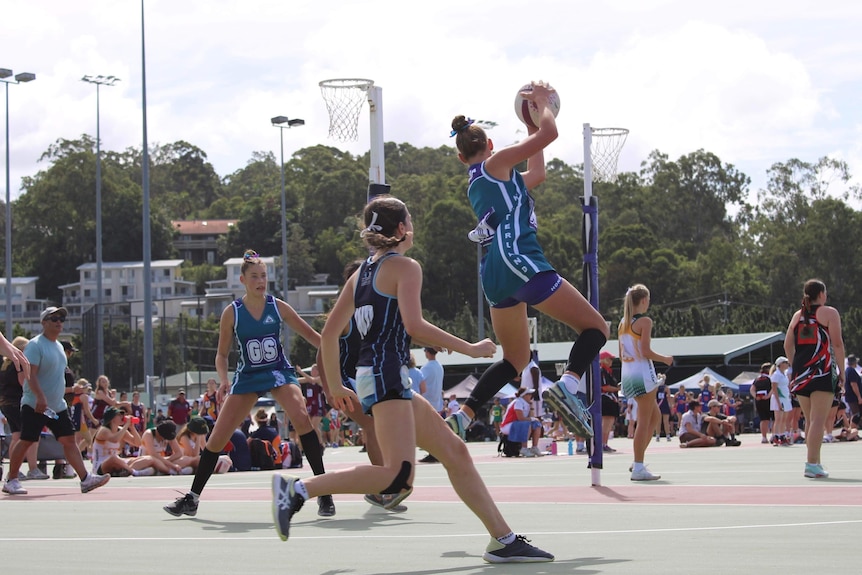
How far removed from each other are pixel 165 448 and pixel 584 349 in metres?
12.8

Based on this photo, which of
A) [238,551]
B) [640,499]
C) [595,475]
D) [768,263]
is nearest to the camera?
[238,551]

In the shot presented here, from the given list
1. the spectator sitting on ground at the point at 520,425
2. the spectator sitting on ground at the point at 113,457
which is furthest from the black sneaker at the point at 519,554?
the spectator sitting on ground at the point at 520,425

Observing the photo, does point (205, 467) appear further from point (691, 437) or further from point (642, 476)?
point (691, 437)

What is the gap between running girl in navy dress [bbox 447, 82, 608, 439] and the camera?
790 cm

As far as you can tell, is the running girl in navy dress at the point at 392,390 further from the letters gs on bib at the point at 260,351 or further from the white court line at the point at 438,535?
the letters gs on bib at the point at 260,351

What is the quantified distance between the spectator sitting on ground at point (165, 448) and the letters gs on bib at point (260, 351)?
26.5ft

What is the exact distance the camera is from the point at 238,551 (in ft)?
23.4

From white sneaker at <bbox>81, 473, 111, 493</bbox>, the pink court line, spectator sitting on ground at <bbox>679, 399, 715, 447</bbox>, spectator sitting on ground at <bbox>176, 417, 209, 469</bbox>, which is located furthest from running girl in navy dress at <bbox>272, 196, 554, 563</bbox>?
spectator sitting on ground at <bbox>679, 399, 715, 447</bbox>

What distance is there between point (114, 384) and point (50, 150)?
85.2m

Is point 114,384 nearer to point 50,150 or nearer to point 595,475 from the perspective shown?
point 595,475

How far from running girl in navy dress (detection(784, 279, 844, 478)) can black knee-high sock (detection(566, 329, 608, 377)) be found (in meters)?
4.25

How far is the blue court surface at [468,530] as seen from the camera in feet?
20.7

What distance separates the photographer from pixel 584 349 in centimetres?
810

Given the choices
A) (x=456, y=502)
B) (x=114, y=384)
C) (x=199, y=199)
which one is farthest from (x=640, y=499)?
(x=199, y=199)
